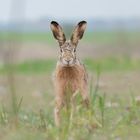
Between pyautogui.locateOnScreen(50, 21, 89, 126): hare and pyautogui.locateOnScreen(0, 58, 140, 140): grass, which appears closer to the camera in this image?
pyautogui.locateOnScreen(0, 58, 140, 140): grass

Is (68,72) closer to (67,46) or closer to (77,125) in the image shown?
(67,46)

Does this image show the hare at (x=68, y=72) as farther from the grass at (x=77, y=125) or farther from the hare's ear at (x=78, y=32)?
the grass at (x=77, y=125)

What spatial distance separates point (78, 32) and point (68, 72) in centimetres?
45

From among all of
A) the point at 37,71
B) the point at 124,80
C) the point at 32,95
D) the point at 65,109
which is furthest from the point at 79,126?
the point at 37,71

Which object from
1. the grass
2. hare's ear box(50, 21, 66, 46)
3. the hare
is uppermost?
hare's ear box(50, 21, 66, 46)

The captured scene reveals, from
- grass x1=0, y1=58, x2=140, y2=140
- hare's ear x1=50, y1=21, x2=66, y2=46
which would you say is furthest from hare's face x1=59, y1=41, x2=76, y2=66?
grass x1=0, y1=58, x2=140, y2=140

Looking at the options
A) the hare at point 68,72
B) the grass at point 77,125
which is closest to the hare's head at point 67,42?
the hare at point 68,72

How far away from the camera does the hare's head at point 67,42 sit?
26.9ft

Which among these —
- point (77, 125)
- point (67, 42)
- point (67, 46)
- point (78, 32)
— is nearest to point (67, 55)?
point (67, 46)

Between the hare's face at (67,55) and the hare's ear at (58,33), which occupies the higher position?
the hare's ear at (58,33)

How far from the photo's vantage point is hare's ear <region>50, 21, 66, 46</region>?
331 inches

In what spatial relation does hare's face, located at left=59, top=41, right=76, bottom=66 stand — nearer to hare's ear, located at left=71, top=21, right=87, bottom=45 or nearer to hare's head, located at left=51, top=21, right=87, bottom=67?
hare's head, located at left=51, top=21, right=87, bottom=67

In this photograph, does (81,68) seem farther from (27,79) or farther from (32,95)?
(27,79)

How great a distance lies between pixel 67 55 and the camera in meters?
8.18
